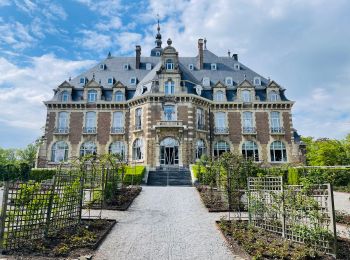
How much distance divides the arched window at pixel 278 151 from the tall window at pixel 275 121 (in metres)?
1.44

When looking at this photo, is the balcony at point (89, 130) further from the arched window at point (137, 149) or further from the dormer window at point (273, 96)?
the dormer window at point (273, 96)

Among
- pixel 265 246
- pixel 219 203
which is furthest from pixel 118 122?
pixel 265 246

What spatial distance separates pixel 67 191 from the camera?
8836mm

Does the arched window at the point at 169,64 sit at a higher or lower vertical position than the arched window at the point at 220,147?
higher

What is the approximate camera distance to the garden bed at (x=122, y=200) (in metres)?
12.9

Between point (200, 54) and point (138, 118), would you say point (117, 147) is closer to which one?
point (138, 118)

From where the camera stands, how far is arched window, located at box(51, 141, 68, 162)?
31105 millimetres

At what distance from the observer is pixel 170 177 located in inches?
949

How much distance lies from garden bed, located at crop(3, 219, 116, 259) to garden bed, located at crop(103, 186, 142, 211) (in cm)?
395

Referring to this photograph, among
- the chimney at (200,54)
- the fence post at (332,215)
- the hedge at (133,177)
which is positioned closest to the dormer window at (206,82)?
the chimney at (200,54)

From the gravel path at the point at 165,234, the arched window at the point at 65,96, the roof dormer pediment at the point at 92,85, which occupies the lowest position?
the gravel path at the point at 165,234

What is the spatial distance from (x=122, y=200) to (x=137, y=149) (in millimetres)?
15833

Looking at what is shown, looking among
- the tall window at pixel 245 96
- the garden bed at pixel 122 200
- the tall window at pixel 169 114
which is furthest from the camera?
the tall window at pixel 245 96

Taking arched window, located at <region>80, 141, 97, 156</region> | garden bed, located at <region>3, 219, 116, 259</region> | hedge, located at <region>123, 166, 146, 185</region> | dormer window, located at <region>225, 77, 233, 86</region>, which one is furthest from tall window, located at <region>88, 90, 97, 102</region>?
garden bed, located at <region>3, 219, 116, 259</region>
